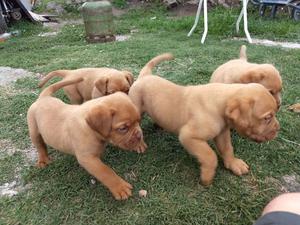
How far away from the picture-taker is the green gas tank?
9.57 meters

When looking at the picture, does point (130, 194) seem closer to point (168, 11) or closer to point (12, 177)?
point (12, 177)

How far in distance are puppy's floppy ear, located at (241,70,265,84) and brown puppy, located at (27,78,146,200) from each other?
4.48 feet

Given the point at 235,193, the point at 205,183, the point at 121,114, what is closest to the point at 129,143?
the point at 121,114

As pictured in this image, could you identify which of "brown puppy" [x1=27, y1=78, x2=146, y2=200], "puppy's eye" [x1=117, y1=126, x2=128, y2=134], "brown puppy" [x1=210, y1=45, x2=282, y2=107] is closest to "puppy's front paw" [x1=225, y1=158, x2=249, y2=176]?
"brown puppy" [x1=210, y1=45, x2=282, y2=107]

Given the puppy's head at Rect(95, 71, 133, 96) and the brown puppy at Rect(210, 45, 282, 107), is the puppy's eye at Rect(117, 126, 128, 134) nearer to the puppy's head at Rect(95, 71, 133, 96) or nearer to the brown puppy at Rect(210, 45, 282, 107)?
the puppy's head at Rect(95, 71, 133, 96)

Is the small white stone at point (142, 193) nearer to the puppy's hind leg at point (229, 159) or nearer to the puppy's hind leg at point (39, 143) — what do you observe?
the puppy's hind leg at point (229, 159)

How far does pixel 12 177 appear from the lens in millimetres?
3865

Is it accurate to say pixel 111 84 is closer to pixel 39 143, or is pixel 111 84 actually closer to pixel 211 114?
pixel 39 143

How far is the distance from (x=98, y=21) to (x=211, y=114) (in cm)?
694

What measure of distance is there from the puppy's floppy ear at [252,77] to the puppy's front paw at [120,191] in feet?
5.40

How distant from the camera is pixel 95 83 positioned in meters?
4.46

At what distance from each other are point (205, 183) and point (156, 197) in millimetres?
439

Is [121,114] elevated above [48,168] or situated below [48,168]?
above

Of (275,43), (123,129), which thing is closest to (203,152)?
(123,129)
